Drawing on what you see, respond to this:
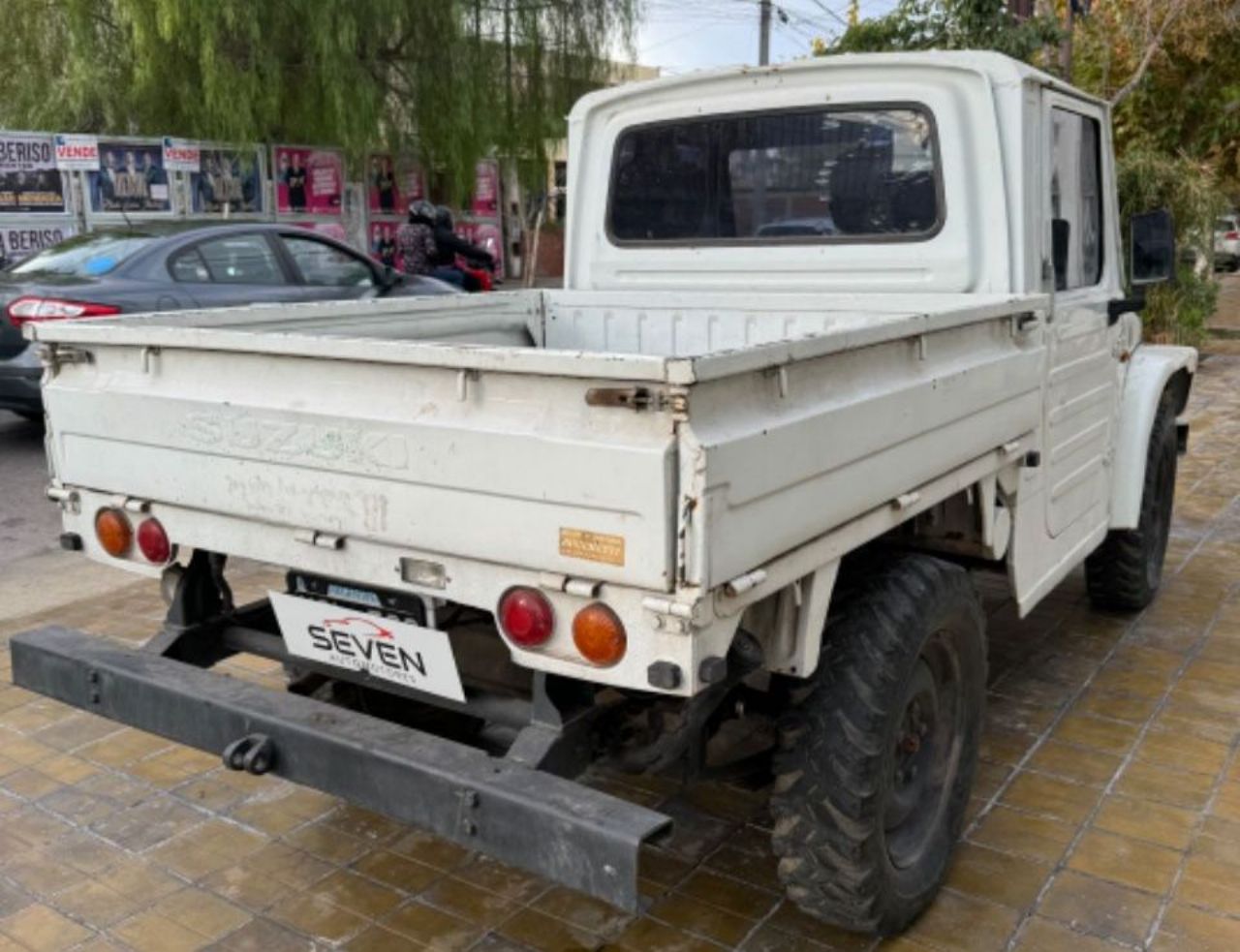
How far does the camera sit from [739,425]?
7.26ft

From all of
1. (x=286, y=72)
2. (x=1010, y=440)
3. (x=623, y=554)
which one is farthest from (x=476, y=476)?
(x=286, y=72)

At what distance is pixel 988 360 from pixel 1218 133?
12.9 m

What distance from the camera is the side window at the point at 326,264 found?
920 centimetres

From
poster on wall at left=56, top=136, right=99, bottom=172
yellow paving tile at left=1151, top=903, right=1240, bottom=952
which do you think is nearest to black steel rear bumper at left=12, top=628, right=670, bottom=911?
yellow paving tile at left=1151, top=903, right=1240, bottom=952

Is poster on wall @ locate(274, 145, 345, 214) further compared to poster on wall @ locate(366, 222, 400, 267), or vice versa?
poster on wall @ locate(366, 222, 400, 267)

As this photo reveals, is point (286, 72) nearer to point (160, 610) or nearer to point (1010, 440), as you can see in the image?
point (160, 610)

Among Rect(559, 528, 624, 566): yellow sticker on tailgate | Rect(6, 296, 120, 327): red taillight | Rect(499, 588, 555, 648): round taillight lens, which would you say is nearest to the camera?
Rect(559, 528, 624, 566): yellow sticker on tailgate

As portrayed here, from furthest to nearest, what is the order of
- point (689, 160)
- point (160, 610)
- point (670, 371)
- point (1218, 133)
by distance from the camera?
1. point (1218, 133)
2. point (160, 610)
3. point (689, 160)
4. point (670, 371)

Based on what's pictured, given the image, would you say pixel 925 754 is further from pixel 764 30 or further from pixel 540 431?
pixel 764 30

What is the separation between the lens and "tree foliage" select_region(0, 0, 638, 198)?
15211 mm

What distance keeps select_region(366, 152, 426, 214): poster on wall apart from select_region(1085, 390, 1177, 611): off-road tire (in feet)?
48.4

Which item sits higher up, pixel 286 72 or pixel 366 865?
pixel 286 72

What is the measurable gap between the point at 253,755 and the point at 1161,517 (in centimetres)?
A: 423

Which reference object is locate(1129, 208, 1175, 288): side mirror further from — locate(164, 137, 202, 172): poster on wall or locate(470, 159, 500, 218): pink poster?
locate(470, 159, 500, 218): pink poster
